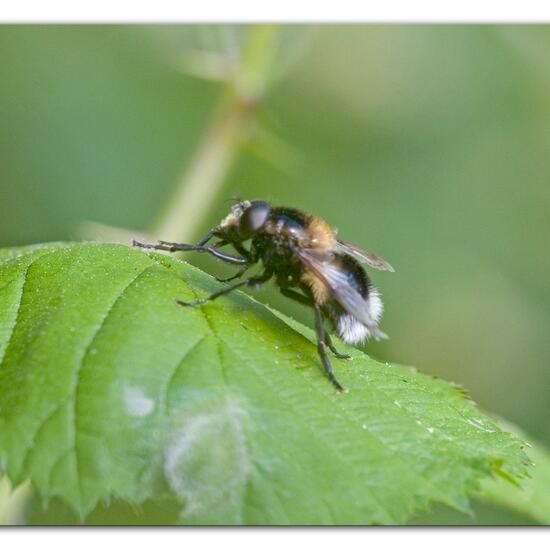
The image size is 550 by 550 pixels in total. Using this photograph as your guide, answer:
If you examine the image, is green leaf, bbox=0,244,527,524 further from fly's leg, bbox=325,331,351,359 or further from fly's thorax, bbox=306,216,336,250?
fly's thorax, bbox=306,216,336,250

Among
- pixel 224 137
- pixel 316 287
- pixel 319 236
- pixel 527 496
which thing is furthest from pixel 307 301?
pixel 224 137

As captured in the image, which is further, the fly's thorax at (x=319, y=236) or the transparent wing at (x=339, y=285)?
the fly's thorax at (x=319, y=236)

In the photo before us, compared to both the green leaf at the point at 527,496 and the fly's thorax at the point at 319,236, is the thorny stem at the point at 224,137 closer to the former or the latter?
the fly's thorax at the point at 319,236

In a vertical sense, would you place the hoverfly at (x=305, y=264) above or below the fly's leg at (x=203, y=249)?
above

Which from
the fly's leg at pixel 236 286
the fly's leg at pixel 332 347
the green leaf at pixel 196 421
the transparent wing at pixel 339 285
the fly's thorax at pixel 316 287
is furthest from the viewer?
the fly's leg at pixel 332 347

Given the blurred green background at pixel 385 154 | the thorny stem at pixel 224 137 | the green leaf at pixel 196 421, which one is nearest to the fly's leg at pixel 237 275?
the green leaf at pixel 196 421

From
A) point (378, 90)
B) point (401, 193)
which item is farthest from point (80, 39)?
point (401, 193)

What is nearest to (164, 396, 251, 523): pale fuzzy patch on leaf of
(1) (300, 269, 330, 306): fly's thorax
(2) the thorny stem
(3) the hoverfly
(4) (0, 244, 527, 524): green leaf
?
(4) (0, 244, 527, 524): green leaf
